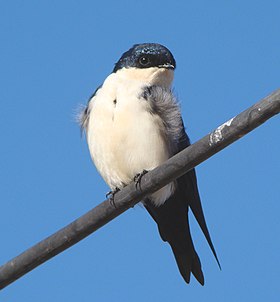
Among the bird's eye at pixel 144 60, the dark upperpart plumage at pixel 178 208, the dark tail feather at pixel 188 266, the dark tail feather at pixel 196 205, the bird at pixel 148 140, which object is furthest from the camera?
the bird's eye at pixel 144 60

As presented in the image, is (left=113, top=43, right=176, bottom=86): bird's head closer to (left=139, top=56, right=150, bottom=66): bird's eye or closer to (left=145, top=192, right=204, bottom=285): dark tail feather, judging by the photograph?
(left=139, top=56, right=150, bottom=66): bird's eye

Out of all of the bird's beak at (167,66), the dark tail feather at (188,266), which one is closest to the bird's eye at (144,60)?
the bird's beak at (167,66)

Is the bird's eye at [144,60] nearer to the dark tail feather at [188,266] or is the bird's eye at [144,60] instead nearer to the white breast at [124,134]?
the white breast at [124,134]

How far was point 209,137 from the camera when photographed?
319cm

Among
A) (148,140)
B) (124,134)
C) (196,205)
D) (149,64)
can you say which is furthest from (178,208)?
(149,64)

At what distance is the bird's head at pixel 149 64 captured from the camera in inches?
231

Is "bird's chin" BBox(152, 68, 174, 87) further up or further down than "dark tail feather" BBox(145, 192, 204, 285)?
further up

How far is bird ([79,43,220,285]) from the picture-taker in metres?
5.40

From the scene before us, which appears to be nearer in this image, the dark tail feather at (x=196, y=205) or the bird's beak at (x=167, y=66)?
the dark tail feather at (x=196, y=205)

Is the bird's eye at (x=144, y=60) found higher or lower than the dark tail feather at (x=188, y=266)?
higher

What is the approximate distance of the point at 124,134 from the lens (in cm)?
541

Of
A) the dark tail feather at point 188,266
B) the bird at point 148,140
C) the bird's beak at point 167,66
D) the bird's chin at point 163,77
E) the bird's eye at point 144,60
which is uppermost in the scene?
the bird's eye at point 144,60

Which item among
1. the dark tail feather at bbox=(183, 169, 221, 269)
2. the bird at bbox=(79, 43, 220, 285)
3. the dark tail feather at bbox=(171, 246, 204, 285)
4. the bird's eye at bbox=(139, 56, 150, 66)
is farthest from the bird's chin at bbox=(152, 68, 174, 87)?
the dark tail feather at bbox=(171, 246, 204, 285)

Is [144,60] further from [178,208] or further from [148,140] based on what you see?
[178,208]
